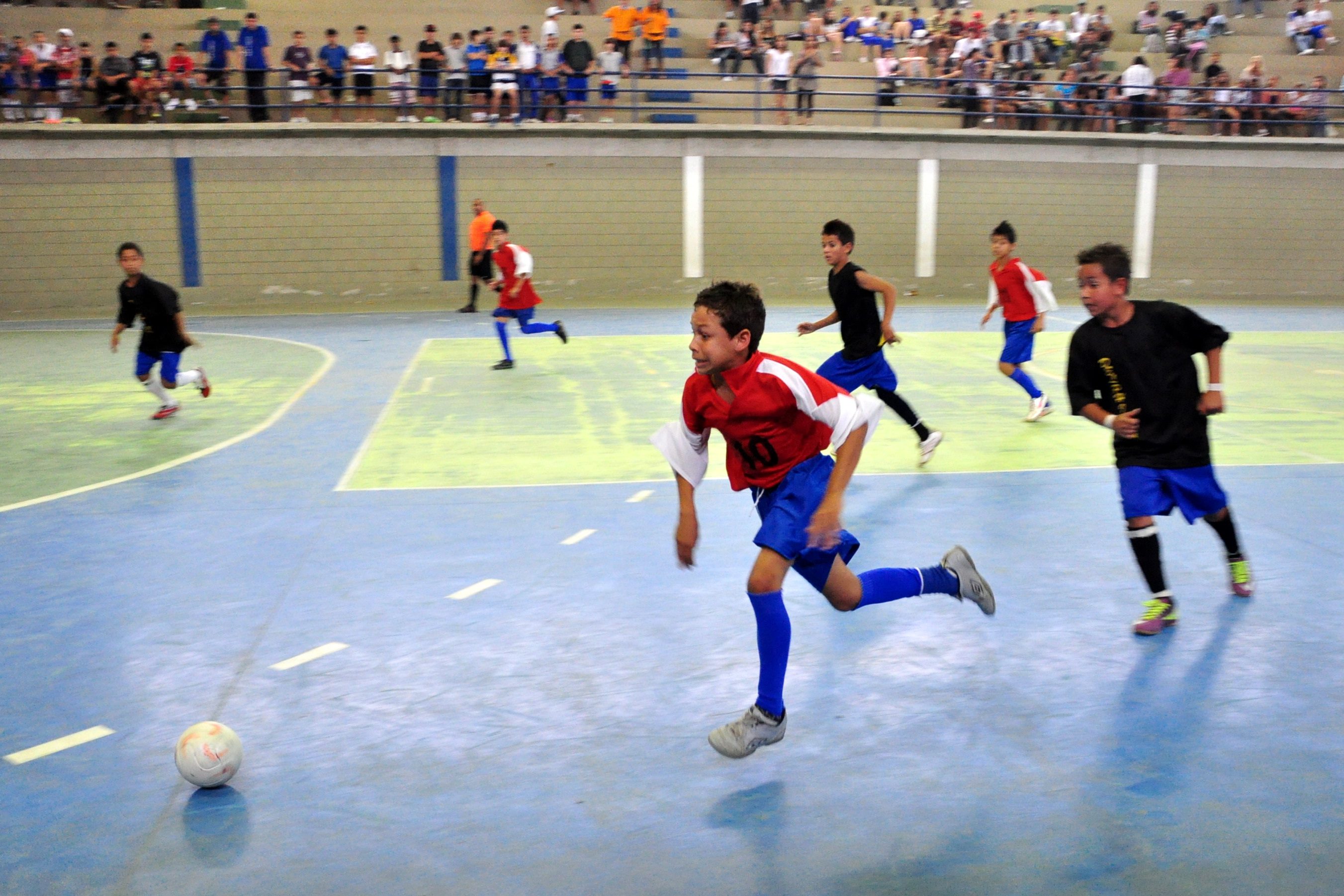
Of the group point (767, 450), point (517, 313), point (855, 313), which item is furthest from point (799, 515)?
point (517, 313)

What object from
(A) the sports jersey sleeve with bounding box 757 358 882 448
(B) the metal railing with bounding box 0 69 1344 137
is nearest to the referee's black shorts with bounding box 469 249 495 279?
(B) the metal railing with bounding box 0 69 1344 137

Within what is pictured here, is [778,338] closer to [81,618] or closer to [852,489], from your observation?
[852,489]

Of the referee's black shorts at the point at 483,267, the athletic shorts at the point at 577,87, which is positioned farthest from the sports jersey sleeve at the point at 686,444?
the athletic shorts at the point at 577,87

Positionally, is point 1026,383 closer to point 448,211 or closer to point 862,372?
point 862,372

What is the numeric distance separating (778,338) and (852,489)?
9758mm

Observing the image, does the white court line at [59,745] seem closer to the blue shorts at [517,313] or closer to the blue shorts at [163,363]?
the blue shorts at [163,363]

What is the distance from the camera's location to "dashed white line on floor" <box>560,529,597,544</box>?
24.8ft

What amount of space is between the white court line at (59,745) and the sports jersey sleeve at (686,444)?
2.70 meters

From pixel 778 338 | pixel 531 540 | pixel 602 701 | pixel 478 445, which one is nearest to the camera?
pixel 602 701

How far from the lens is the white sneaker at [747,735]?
14.4ft

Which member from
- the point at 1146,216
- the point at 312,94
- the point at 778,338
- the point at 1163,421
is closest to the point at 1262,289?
the point at 1146,216

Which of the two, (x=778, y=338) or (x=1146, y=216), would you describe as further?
(x=1146, y=216)

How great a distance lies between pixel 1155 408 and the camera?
5.80 meters

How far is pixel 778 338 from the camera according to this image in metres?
18.5
